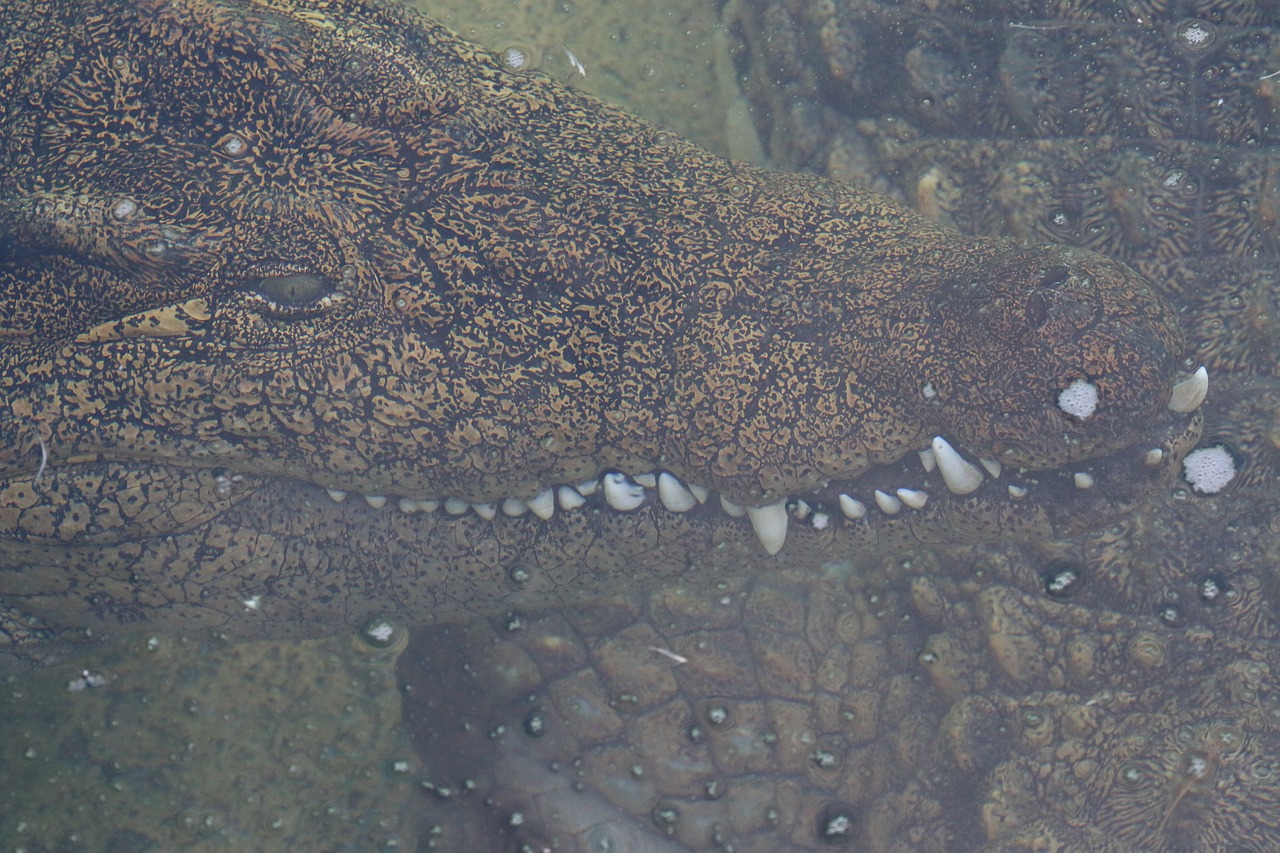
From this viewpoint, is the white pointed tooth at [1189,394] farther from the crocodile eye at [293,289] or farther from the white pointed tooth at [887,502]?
the crocodile eye at [293,289]

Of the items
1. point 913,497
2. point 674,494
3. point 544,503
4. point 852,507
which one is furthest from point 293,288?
point 913,497

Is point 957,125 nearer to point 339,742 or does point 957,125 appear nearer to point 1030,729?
point 1030,729

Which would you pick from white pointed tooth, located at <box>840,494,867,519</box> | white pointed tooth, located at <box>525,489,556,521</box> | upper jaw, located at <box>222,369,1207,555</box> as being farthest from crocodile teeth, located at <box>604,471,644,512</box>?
white pointed tooth, located at <box>840,494,867,519</box>

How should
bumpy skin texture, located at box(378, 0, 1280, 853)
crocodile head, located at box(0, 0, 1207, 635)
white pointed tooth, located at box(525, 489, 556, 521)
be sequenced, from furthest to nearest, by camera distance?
bumpy skin texture, located at box(378, 0, 1280, 853) < white pointed tooth, located at box(525, 489, 556, 521) < crocodile head, located at box(0, 0, 1207, 635)

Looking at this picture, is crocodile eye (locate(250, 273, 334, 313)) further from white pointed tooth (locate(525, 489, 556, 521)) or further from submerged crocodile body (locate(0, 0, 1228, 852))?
white pointed tooth (locate(525, 489, 556, 521))

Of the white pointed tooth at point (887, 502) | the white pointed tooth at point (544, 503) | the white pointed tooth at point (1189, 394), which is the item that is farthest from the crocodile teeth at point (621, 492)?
the white pointed tooth at point (1189, 394)
